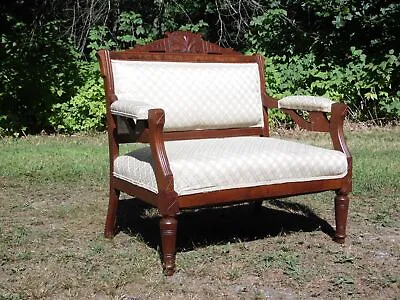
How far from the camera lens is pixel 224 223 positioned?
405 cm

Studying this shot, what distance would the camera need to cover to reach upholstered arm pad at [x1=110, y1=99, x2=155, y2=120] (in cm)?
300

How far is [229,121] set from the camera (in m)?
3.88

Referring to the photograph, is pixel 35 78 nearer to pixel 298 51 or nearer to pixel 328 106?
pixel 298 51

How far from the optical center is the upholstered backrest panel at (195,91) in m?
3.60

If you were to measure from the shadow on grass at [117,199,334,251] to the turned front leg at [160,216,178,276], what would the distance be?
424mm

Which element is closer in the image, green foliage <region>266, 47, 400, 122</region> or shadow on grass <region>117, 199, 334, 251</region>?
shadow on grass <region>117, 199, 334, 251</region>

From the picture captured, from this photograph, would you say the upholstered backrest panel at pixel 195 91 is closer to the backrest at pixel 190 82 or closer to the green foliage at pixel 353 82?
the backrest at pixel 190 82

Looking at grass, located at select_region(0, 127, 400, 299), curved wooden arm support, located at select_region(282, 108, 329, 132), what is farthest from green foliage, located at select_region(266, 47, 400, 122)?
curved wooden arm support, located at select_region(282, 108, 329, 132)

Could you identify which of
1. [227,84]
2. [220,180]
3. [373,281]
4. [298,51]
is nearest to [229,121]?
[227,84]

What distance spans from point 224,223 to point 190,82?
932mm

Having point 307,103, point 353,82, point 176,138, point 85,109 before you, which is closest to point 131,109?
point 176,138

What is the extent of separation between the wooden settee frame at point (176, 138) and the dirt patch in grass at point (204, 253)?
0.19 m

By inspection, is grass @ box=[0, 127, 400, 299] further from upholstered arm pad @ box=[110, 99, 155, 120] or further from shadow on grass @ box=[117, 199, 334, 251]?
upholstered arm pad @ box=[110, 99, 155, 120]

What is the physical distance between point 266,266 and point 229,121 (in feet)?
3.46
